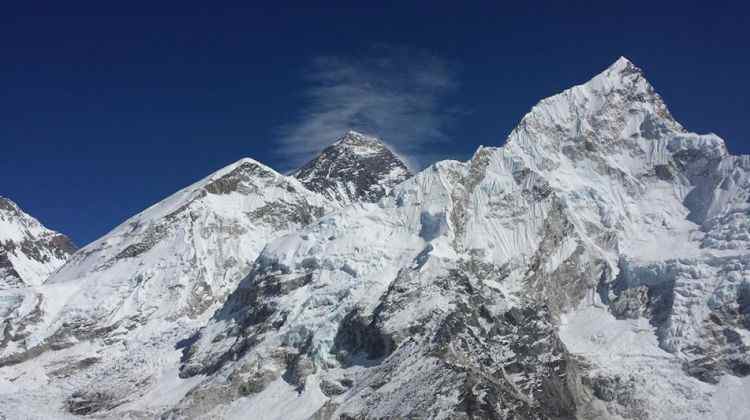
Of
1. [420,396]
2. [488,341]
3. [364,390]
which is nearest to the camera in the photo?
[420,396]

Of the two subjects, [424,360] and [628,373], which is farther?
[628,373]

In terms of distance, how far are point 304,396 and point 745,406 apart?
86.1m

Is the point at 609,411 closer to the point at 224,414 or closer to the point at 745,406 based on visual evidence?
the point at 745,406

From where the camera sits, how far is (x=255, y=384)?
200m

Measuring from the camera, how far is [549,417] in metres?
178

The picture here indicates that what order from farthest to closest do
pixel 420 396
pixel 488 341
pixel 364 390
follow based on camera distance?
pixel 488 341
pixel 364 390
pixel 420 396

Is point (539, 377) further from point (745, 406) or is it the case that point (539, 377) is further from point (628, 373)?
point (745, 406)

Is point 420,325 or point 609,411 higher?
point 420,325

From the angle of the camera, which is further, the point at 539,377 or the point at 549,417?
the point at 539,377

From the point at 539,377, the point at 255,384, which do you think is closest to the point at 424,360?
the point at 539,377

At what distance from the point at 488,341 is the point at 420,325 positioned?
1436 centimetres

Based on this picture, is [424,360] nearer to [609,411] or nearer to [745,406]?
[609,411]

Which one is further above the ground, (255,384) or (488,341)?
(488,341)

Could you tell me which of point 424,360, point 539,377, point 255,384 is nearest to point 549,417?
point 539,377
